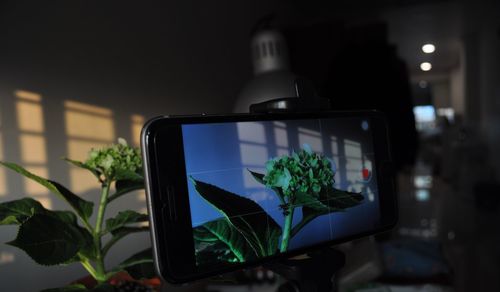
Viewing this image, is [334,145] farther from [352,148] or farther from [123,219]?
[123,219]

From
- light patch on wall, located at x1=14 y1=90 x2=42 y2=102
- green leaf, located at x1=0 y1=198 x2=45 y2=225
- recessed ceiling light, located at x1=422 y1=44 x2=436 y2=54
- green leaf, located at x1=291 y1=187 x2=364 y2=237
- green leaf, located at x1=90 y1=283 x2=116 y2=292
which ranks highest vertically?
recessed ceiling light, located at x1=422 y1=44 x2=436 y2=54

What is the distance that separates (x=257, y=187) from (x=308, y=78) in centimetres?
34

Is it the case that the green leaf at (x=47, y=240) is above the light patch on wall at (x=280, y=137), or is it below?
below

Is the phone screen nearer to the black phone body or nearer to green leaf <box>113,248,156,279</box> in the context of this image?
the black phone body

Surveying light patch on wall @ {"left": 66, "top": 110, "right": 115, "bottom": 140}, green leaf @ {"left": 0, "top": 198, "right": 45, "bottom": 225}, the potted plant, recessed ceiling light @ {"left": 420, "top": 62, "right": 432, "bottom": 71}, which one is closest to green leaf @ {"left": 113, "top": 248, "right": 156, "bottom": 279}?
the potted plant

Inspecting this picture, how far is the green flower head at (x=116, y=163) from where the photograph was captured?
0.45m

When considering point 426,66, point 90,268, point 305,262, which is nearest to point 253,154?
point 305,262

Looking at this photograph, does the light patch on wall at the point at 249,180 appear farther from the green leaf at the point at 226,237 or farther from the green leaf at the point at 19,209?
the green leaf at the point at 19,209

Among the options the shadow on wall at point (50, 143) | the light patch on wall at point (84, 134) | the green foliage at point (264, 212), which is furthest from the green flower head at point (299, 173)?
the light patch on wall at point (84, 134)

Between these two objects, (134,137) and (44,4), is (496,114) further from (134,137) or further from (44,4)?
(44,4)

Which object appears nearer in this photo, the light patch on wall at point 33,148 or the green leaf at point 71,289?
the green leaf at point 71,289

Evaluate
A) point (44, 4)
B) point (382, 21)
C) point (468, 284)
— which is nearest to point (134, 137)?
point (44, 4)

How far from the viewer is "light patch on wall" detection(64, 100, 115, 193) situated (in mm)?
566

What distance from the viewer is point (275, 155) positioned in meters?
0.42
